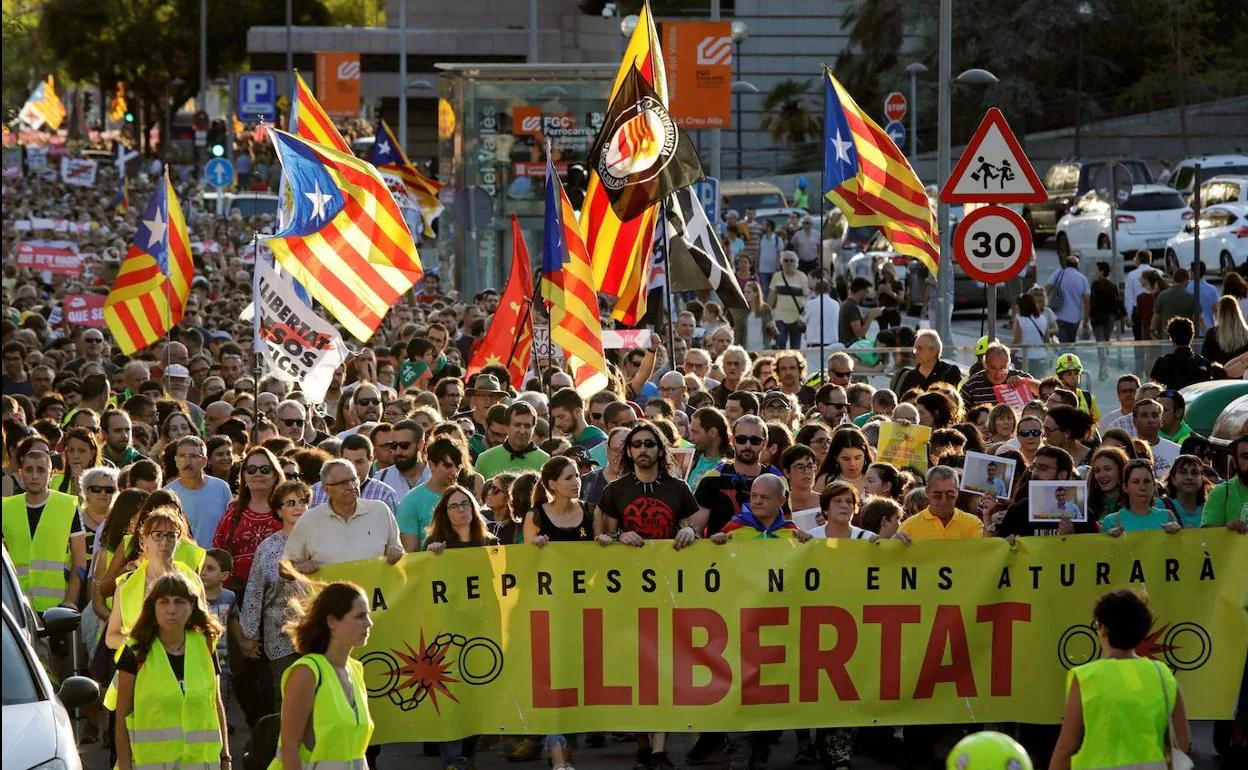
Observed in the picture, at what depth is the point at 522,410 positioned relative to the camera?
11.8 metres

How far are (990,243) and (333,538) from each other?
5.17 m

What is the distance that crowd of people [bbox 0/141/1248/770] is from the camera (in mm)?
8219

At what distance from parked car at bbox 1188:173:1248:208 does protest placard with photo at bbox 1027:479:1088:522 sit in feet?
84.1

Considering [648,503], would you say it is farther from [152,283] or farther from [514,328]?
[152,283]

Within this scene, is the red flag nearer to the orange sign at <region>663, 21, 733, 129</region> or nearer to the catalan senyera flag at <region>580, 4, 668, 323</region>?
the catalan senyera flag at <region>580, 4, 668, 323</region>

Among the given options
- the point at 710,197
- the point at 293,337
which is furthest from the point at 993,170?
the point at 710,197

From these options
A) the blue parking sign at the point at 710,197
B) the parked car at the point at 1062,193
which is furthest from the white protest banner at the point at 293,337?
the parked car at the point at 1062,193

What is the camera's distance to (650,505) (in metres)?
10.2

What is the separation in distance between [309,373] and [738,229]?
24361mm

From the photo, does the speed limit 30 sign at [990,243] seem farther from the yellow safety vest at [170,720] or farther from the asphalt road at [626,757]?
the yellow safety vest at [170,720]

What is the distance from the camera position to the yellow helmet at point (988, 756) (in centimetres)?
501

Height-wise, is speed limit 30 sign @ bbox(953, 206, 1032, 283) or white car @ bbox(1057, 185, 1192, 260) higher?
white car @ bbox(1057, 185, 1192, 260)

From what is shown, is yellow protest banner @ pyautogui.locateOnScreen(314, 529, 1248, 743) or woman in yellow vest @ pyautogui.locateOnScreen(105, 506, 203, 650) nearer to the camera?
woman in yellow vest @ pyautogui.locateOnScreen(105, 506, 203, 650)

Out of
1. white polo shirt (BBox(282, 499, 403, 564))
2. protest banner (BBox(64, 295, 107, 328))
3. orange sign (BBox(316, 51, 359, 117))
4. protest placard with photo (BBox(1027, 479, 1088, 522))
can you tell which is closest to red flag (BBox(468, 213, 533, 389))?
white polo shirt (BBox(282, 499, 403, 564))
